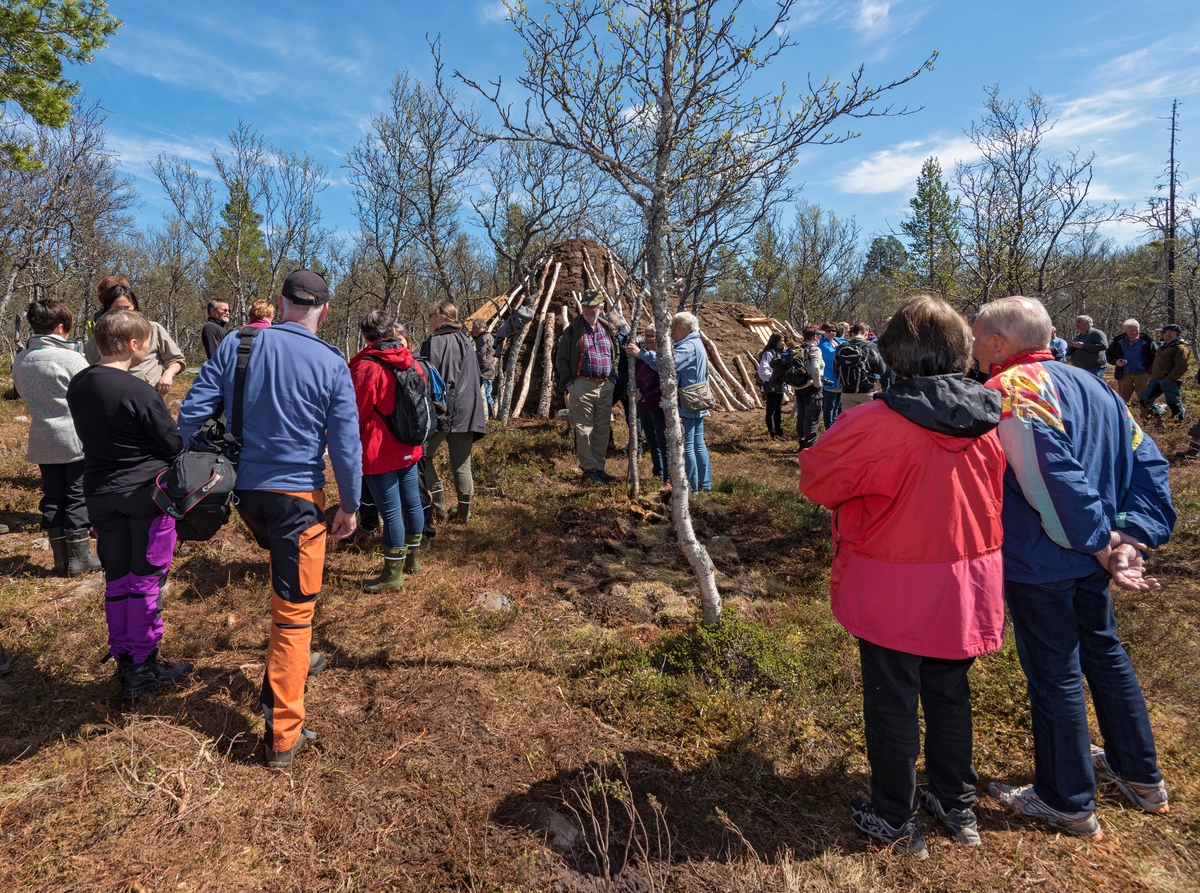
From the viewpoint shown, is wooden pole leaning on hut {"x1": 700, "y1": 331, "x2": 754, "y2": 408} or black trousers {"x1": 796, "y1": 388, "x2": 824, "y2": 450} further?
wooden pole leaning on hut {"x1": 700, "y1": 331, "x2": 754, "y2": 408}

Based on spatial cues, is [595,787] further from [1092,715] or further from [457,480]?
[457,480]

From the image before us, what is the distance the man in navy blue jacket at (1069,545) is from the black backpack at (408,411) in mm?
3582

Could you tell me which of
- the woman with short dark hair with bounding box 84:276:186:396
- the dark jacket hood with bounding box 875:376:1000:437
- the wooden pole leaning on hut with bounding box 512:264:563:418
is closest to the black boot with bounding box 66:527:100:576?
the woman with short dark hair with bounding box 84:276:186:396

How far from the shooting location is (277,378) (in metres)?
2.89

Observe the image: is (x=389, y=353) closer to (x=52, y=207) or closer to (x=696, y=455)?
(x=696, y=455)

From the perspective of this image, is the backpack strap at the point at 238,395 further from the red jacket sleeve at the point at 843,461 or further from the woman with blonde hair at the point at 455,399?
the woman with blonde hair at the point at 455,399

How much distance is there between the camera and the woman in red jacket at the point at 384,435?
461 centimetres

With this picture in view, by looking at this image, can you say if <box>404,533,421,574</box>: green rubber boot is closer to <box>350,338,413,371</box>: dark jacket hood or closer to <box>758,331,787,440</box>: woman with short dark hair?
<box>350,338,413,371</box>: dark jacket hood

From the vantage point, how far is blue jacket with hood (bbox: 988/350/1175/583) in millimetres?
2428

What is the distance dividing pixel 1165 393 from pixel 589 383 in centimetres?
1090

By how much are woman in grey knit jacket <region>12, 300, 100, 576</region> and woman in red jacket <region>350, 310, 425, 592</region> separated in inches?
89.0

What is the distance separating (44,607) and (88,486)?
1.82 m

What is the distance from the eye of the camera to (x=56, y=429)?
474 centimetres

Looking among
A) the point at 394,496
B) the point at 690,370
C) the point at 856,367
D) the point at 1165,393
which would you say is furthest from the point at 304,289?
the point at 1165,393
